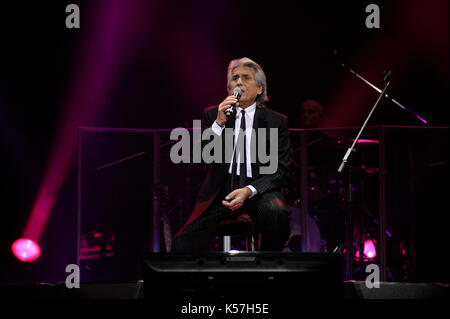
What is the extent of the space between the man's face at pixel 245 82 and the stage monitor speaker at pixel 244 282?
1.35 meters

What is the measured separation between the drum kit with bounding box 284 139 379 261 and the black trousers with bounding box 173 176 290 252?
5.99ft

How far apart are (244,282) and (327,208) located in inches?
117

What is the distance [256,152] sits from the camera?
2893 millimetres

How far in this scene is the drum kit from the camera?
4.55 metres

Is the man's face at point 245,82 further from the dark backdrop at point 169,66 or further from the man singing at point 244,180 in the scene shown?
the dark backdrop at point 169,66

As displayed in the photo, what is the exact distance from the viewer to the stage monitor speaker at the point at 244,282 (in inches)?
68.7

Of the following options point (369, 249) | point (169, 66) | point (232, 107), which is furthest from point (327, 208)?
point (169, 66)

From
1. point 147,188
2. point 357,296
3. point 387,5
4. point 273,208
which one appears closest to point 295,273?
point 357,296

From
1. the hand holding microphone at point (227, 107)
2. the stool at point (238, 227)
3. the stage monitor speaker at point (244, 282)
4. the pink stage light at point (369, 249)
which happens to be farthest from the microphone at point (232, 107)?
the pink stage light at point (369, 249)

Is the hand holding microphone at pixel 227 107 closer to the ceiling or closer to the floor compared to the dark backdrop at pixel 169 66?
closer to the floor

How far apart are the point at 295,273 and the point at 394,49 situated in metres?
4.41

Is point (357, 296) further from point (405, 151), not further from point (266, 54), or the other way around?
point (266, 54)

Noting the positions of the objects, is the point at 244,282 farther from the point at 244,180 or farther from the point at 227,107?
the point at 244,180

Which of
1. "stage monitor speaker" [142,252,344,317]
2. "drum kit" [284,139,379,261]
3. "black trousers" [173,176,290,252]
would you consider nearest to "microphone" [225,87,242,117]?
"black trousers" [173,176,290,252]
